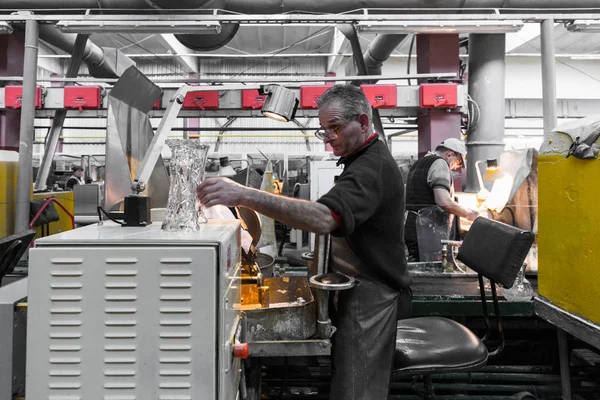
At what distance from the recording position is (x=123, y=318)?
0.63 metres

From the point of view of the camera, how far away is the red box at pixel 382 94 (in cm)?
272

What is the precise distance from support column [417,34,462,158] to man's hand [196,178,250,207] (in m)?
2.56

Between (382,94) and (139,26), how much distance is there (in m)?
1.62

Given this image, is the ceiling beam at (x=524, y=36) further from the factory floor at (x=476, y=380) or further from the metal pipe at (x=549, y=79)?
the factory floor at (x=476, y=380)

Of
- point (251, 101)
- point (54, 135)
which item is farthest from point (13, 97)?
point (251, 101)

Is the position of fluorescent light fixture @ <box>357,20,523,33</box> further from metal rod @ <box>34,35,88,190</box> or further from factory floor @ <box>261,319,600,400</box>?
metal rod @ <box>34,35,88,190</box>

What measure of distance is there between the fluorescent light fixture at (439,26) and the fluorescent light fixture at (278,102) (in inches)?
40.5

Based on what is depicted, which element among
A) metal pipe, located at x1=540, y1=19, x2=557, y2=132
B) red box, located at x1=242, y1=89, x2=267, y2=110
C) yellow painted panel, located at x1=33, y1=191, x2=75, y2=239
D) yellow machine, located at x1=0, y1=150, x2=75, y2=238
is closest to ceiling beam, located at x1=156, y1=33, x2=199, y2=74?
red box, located at x1=242, y1=89, x2=267, y2=110

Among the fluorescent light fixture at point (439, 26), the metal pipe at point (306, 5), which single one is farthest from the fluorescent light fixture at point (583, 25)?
the metal pipe at point (306, 5)

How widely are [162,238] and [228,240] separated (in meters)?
0.12

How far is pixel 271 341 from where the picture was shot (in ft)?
3.18

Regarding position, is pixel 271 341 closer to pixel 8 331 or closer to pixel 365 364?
pixel 365 364

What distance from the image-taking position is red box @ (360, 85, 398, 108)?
2.72 m

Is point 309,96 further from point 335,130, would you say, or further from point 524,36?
point 524,36
